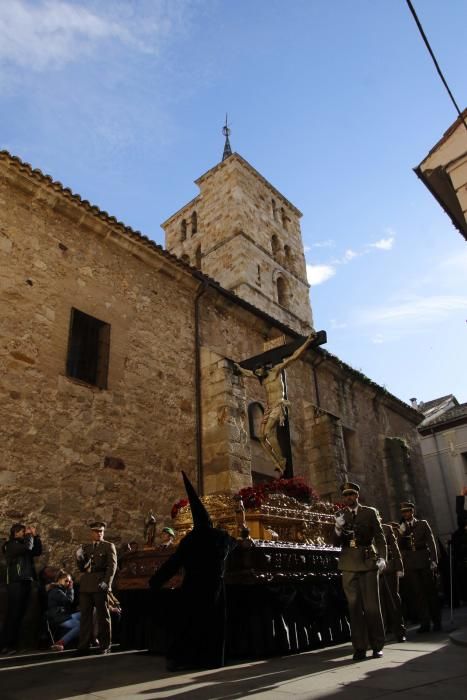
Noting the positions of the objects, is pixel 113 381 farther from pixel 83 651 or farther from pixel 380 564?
pixel 380 564

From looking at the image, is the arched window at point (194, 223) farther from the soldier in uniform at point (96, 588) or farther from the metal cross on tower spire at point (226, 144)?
the soldier in uniform at point (96, 588)

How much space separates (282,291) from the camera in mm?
24922

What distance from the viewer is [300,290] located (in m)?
25.9

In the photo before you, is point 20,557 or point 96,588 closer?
point 96,588

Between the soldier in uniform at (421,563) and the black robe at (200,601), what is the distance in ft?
11.4

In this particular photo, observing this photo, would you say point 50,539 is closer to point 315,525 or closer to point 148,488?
point 148,488

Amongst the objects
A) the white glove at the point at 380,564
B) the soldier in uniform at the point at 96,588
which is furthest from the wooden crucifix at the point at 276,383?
the white glove at the point at 380,564

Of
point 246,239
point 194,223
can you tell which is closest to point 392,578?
point 246,239

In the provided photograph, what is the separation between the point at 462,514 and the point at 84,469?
5.92m

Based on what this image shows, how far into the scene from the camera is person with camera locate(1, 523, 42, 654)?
6.07 m

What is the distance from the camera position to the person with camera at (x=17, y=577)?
6.07 m

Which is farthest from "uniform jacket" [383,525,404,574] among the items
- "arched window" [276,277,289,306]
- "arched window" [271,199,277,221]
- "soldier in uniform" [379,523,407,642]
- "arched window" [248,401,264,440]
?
"arched window" [271,199,277,221]

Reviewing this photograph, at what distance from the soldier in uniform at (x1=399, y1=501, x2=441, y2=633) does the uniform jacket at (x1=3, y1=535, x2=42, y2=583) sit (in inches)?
190

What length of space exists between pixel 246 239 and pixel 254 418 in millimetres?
12384
